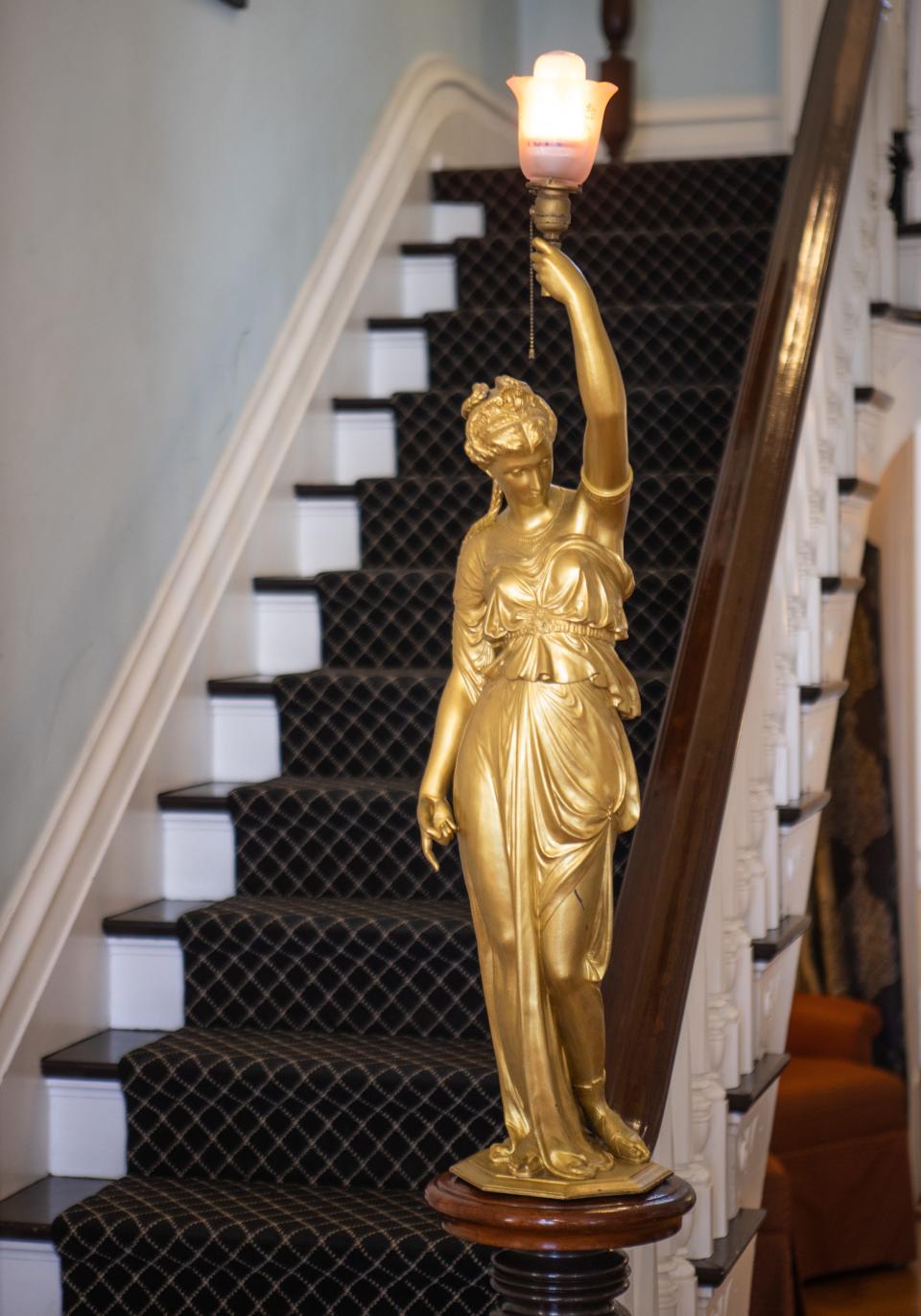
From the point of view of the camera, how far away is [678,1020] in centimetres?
224

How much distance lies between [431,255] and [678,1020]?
3.02m

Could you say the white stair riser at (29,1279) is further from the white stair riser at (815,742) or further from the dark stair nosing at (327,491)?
the dark stair nosing at (327,491)

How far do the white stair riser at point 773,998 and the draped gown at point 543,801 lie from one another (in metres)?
1.42

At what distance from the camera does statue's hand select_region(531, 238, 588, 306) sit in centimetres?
171

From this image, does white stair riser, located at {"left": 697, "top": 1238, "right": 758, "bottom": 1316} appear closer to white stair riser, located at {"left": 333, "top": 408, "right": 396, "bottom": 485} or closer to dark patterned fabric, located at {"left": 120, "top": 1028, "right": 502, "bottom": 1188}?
dark patterned fabric, located at {"left": 120, "top": 1028, "right": 502, "bottom": 1188}

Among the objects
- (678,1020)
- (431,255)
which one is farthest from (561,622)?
(431,255)

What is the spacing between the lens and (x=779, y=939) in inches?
124

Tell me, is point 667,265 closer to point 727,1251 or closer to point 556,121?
point 727,1251

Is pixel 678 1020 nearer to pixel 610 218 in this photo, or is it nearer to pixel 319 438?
pixel 319 438

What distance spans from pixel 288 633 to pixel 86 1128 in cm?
131

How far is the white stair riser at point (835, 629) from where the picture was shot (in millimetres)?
3684

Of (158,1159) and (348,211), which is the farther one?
(348,211)

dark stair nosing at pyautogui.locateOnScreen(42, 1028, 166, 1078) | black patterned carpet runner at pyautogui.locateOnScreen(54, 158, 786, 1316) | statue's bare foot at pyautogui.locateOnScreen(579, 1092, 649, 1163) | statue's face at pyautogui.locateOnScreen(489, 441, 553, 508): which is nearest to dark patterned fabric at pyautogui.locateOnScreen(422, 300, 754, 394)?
black patterned carpet runner at pyautogui.locateOnScreen(54, 158, 786, 1316)

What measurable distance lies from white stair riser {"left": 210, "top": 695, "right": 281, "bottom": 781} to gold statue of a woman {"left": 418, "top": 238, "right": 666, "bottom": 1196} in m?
1.96
